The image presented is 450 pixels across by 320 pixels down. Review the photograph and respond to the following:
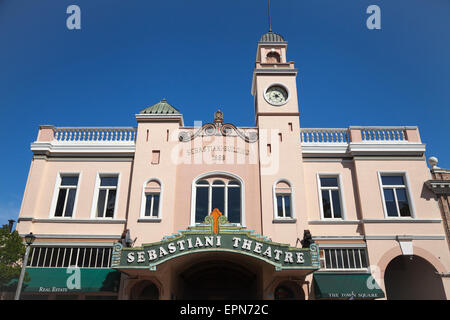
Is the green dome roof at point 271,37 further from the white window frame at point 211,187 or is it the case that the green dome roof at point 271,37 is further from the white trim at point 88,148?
the white trim at point 88,148

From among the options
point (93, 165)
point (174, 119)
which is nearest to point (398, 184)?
point (174, 119)

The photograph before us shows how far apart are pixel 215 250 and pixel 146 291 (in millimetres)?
5341

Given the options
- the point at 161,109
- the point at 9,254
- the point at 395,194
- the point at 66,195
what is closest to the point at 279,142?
the point at 395,194

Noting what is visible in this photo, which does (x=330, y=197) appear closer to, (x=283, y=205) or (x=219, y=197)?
(x=283, y=205)

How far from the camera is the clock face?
21.3m

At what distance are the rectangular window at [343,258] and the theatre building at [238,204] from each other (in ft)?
0.17

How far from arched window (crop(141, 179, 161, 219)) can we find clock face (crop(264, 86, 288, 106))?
860cm

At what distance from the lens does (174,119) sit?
20.7 m

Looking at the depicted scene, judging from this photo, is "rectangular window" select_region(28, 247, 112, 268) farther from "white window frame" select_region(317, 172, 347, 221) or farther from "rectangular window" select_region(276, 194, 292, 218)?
"white window frame" select_region(317, 172, 347, 221)

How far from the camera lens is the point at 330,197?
19.4 metres

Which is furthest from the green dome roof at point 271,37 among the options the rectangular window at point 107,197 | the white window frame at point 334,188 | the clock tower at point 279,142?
the rectangular window at point 107,197

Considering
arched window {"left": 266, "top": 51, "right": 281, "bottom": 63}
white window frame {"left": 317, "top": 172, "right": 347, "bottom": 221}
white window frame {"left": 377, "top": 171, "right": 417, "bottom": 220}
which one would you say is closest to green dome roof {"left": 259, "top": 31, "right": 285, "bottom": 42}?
arched window {"left": 266, "top": 51, "right": 281, "bottom": 63}
